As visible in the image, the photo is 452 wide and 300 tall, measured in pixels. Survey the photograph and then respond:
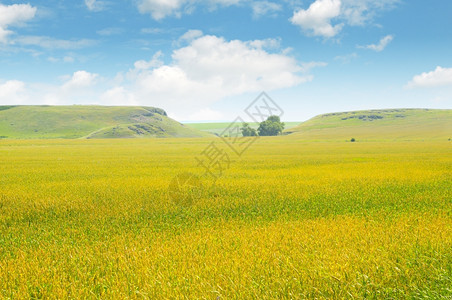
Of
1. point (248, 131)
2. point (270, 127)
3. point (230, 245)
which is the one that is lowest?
point (230, 245)

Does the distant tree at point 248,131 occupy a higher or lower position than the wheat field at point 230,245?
higher

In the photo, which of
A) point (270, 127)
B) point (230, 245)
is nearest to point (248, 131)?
point (270, 127)

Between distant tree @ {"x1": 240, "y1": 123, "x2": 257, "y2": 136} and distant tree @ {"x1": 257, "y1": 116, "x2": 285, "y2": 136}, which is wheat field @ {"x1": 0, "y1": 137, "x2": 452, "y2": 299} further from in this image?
distant tree @ {"x1": 240, "y1": 123, "x2": 257, "y2": 136}

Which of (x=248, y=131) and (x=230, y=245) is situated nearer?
(x=230, y=245)

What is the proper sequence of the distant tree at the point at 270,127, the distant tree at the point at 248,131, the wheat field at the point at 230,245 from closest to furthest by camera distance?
1. the wheat field at the point at 230,245
2. the distant tree at the point at 270,127
3. the distant tree at the point at 248,131

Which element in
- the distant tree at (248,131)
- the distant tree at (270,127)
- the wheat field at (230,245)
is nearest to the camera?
the wheat field at (230,245)

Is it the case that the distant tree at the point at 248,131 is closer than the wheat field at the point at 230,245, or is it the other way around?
the wheat field at the point at 230,245

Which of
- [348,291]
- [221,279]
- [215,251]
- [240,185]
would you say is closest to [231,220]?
[215,251]

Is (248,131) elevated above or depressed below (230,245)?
above

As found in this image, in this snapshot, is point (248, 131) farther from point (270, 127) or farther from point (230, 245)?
point (230, 245)

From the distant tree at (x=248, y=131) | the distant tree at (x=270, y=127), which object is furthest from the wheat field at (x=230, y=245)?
the distant tree at (x=248, y=131)

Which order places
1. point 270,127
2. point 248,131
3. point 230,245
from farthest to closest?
1. point 248,131
2. point 270,127
3. point 230,245

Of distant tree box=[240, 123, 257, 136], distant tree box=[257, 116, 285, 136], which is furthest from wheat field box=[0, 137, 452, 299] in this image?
distant tree box=[240, 123, 257, 136]

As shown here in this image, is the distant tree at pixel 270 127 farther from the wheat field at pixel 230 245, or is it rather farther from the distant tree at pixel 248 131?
the wheat field at pixel 230 245
